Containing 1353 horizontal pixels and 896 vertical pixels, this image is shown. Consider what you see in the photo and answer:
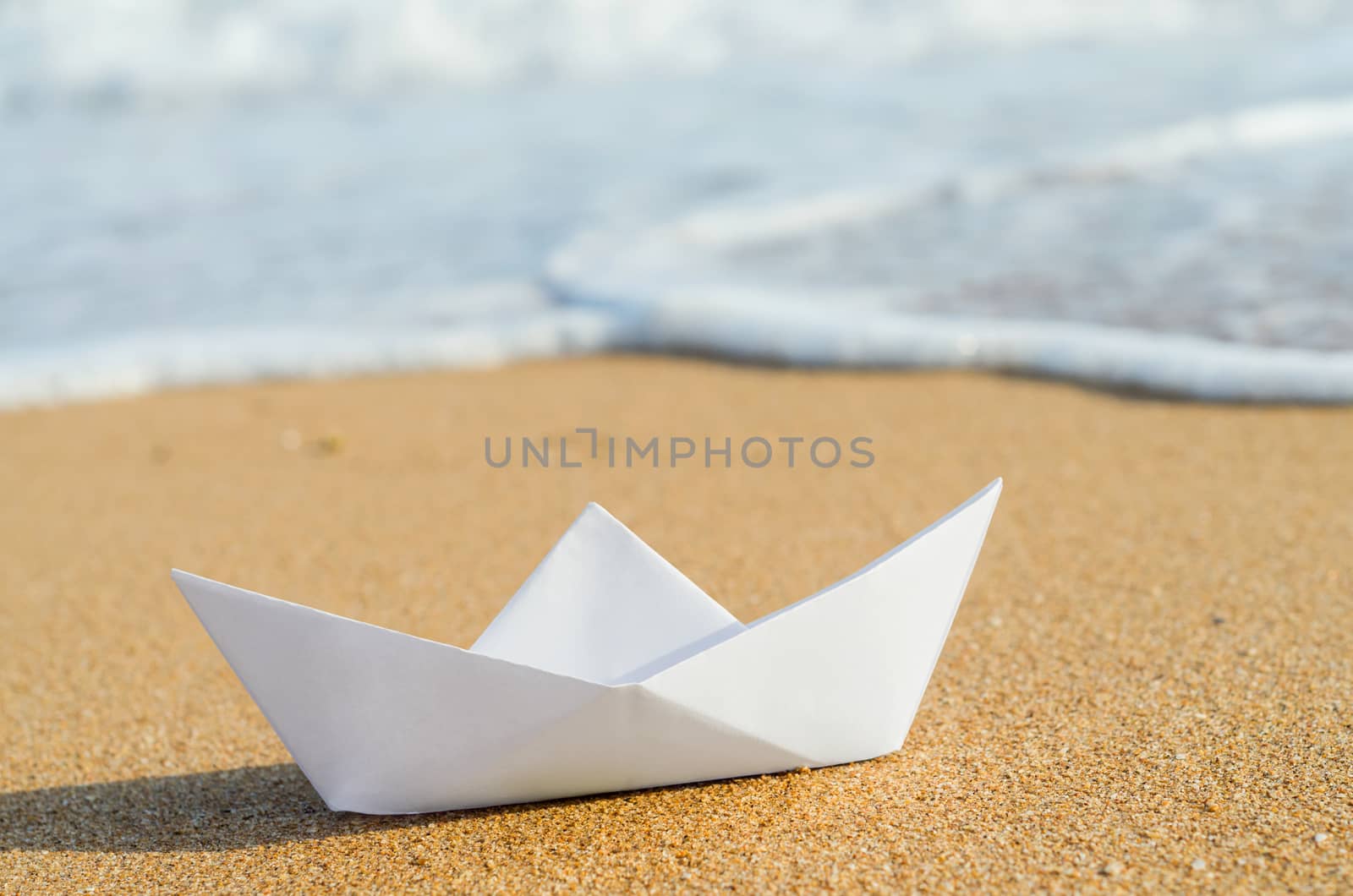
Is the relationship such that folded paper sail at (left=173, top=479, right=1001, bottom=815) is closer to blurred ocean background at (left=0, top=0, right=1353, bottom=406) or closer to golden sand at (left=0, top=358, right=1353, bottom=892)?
golden sand at (left=0, top=358, right=1353, bottom=892)

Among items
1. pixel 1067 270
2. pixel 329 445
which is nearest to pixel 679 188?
pixel 1067 270

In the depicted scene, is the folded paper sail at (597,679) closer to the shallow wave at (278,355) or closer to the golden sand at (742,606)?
the golden sand at (742,606)

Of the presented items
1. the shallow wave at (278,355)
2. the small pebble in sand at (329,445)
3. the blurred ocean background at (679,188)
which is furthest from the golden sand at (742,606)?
the blurred ocean background at (679,188)

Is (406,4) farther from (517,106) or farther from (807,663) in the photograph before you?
(807,663)

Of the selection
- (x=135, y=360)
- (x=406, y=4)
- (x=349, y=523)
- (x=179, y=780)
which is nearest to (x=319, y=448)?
(x=349, y=523)

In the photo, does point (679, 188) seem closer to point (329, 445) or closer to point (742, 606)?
point (329, 445)

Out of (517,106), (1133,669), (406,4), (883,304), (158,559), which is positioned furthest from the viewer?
(406,4)

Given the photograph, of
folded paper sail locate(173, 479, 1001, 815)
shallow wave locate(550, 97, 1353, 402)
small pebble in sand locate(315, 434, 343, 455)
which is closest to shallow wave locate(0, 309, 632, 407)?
shallow wave locate(550, 97, 1353, 402)
